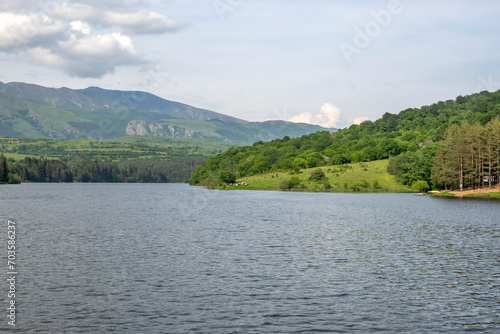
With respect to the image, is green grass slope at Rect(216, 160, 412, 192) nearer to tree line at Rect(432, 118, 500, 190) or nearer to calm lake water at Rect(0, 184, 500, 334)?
tree line at Rect(432, 118, 500, 190)

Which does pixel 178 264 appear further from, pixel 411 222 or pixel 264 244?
pixel 411 222

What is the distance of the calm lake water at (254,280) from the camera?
25422mm

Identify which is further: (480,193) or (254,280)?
(480,193)

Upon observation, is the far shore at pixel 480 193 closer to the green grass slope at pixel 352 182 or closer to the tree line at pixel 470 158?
the tree line at pixel 470 158

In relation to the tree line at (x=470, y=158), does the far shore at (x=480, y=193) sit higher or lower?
lower

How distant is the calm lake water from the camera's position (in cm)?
2542

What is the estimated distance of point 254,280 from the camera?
34688mm

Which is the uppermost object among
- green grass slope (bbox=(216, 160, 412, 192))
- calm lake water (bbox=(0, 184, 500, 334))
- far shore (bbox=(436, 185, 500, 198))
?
green grass slope (bbox=(216, 160, 412, 192))

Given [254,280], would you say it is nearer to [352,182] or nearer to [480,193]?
[480,193]

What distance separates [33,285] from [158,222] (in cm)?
4345

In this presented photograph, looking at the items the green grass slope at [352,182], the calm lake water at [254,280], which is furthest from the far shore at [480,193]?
the calm lake water at [254,280]

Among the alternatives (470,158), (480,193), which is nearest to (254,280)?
(480,193)

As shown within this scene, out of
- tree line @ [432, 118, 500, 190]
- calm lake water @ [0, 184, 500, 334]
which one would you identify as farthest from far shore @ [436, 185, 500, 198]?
calm lake water @ [0, 184, 500, 334]

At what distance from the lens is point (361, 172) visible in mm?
193625
